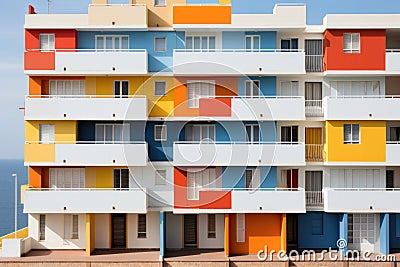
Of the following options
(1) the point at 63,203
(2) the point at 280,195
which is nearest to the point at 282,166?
(2) the point at 280,195

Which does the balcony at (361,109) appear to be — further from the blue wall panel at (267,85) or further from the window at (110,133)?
the window at (110,133)

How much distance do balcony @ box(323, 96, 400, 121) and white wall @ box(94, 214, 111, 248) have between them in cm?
1327

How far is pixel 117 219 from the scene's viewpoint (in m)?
31.7

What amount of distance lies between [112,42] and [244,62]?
7.28 meters

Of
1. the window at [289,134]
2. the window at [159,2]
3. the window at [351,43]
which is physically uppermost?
the window at [159,2]

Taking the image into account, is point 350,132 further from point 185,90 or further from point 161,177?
point 161,177

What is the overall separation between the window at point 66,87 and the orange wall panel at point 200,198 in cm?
688

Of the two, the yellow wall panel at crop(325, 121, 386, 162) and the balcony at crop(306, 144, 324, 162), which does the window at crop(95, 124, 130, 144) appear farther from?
the yellow wall panel at crop(325, 121, 386, 162)

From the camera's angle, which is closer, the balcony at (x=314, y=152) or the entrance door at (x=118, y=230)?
the balcony at (x=314, y=152)

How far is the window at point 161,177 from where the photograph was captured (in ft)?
100.0

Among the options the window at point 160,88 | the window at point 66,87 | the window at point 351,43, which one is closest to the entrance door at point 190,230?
the window at point 160,88

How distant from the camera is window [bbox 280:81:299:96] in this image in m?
31.4

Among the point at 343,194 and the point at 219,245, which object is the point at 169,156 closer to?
the point at 219,245

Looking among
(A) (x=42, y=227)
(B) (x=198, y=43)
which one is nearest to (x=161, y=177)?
(A) (x=42, y=227)
